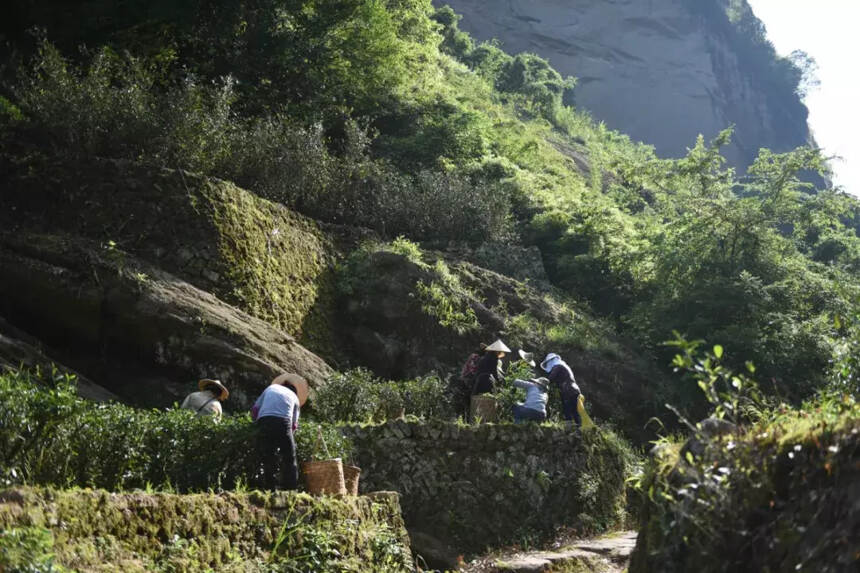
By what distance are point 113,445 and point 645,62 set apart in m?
85.3

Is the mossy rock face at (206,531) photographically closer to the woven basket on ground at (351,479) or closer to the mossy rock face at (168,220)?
the woven basket on ground at (351,479)

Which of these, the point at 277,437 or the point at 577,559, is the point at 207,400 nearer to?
the point at 277,437

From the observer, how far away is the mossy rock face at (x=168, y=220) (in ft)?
46.8

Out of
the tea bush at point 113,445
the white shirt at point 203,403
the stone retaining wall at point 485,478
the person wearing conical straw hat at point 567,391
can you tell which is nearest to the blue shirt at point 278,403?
the tea bush at point 113,445

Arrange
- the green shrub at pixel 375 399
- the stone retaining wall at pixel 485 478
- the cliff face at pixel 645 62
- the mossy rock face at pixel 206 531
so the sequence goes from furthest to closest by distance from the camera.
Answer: the cliff face at pixel 645 62 < the green shrub at pixel 375 399 < the stone retaining wall at pixel 485 478 < the mossy rock face at pixel 206 531

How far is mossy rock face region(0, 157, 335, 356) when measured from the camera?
1427cm

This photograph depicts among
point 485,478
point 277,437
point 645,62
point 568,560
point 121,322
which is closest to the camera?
point 277,437

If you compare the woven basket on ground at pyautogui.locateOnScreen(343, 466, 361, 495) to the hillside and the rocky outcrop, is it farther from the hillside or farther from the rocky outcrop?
the rocky outcrop

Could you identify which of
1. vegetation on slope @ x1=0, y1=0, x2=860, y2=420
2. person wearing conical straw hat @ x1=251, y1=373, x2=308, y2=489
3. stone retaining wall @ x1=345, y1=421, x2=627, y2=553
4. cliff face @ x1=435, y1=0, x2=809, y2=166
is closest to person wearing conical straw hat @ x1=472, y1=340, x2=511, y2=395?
stone retaining wall @ x1=345, y1=421, x2=627, y2=553

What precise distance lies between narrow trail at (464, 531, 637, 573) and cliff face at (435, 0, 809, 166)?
7278 centimetres

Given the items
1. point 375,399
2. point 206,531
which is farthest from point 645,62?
point 206,531

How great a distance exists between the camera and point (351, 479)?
9.36m

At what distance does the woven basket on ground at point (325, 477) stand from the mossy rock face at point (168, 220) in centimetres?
629

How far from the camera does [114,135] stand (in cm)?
1588
